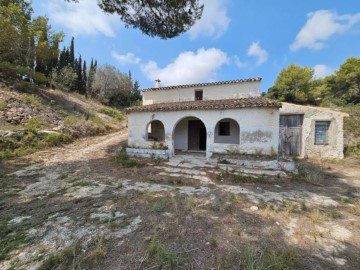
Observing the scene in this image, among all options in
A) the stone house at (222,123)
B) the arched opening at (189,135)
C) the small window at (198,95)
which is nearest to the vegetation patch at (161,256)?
the stone house at (222,123)

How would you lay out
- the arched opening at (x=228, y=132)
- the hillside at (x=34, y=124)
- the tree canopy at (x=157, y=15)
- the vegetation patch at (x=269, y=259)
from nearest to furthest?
the vegetation patch at (x=269, y=259) → the tree canopy at (x=157, y=15) → the hillside at (x=34, y=124) → the arched opening at (x=228, y=132)

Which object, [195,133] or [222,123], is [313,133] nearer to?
[222,123]

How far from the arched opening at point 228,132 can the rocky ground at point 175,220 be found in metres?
4.40

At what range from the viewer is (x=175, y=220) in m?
4.11

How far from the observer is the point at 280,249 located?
3.13 meters

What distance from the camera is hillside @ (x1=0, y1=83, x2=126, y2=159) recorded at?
1066 centimetres

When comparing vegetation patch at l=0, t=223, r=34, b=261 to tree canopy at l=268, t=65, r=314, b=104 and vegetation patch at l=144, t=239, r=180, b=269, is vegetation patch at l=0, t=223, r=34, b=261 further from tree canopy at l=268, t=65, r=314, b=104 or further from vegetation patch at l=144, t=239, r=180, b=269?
tree canopy at l=268, t=65, r=314, b=104

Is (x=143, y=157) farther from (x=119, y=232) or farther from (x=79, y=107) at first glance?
(x=79, y=107)

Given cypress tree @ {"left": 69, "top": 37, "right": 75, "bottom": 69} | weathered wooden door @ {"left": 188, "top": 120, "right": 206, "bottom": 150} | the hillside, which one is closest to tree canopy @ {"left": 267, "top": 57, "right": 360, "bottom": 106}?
weathered wooden door @ {"left": 188, "top": 120, "right": 206, "bottom": 150}

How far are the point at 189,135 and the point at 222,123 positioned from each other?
2.65m

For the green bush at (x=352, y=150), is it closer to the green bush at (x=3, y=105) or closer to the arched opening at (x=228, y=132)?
the arched opening at (x=228, y=132)

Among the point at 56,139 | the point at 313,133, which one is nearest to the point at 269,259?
the point at 313,133

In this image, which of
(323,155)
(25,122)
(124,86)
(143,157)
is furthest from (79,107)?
(323,155)

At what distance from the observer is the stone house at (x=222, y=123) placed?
29.7 feet
